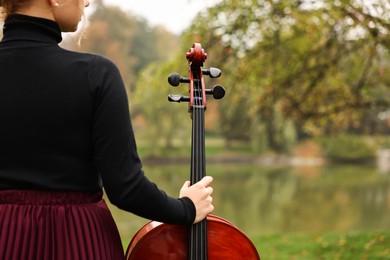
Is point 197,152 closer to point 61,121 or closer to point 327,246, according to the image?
point 61,121

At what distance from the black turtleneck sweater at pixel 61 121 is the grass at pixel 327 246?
4935mm

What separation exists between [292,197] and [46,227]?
18.0 meters

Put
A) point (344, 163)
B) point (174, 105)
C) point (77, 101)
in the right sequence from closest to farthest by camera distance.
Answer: point (77, 101), point (174, 105), point (344, 163)

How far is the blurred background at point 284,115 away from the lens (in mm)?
7574

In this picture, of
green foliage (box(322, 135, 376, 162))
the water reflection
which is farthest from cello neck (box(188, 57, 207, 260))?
green foliage (box(322, 135, 376, 162))

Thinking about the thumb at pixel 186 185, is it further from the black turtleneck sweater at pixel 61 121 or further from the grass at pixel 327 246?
the grass at pixel 327 246

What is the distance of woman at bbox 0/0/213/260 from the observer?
1.39 metres

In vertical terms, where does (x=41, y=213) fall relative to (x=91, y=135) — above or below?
below

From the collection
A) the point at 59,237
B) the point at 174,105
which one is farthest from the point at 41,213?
the point at 174,105

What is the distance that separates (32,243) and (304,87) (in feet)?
25.8

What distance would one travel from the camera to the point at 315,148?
105ft

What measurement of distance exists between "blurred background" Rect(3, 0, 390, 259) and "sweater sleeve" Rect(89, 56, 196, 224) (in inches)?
11.8

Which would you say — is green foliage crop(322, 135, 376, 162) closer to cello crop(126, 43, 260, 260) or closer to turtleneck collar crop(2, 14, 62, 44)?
cello crop(126, 43, 260, 260)

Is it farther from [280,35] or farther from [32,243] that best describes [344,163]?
[32,243]
